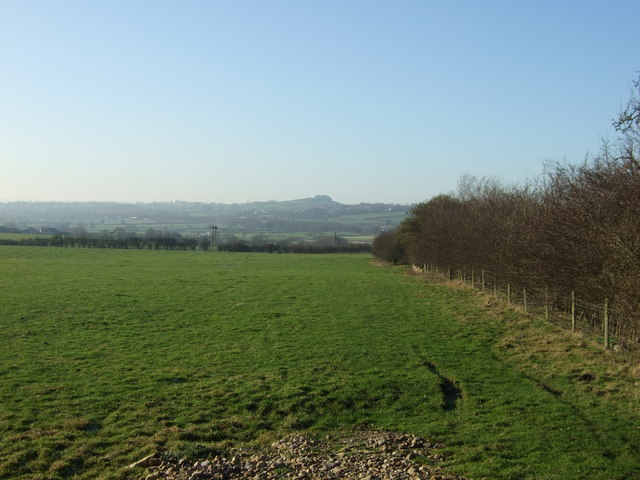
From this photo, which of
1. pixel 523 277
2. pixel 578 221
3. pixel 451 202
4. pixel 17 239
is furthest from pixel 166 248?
pixel 578 221

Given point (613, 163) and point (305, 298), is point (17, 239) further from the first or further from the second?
point (613, 163)

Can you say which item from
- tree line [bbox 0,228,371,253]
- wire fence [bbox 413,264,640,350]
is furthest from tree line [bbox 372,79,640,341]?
tree line [bbox 0,228,371,253]

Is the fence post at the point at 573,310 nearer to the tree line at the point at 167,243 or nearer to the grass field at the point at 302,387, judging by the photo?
the grass field at the point at 302,387

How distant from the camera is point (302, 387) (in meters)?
13.2

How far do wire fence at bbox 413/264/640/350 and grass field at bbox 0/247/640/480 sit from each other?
70 centimetres

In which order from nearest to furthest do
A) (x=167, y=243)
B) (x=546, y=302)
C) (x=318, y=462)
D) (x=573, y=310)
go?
(x=318, y=462)
(x=573, y=310)
(x=546, y=302)
(x=167, y=243)

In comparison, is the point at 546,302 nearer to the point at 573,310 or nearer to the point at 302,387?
the point at 573,310

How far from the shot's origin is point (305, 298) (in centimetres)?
3092

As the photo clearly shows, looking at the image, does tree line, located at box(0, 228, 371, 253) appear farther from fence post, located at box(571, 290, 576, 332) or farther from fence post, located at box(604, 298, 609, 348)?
fence post, located at box(604, 298, 609, 348)

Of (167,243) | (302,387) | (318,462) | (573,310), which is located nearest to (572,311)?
(573,310)

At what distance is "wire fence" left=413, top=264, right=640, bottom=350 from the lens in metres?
14.6

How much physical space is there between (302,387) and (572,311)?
9.86 m

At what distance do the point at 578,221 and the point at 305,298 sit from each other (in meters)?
17.8

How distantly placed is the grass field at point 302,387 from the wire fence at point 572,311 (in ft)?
2.30
